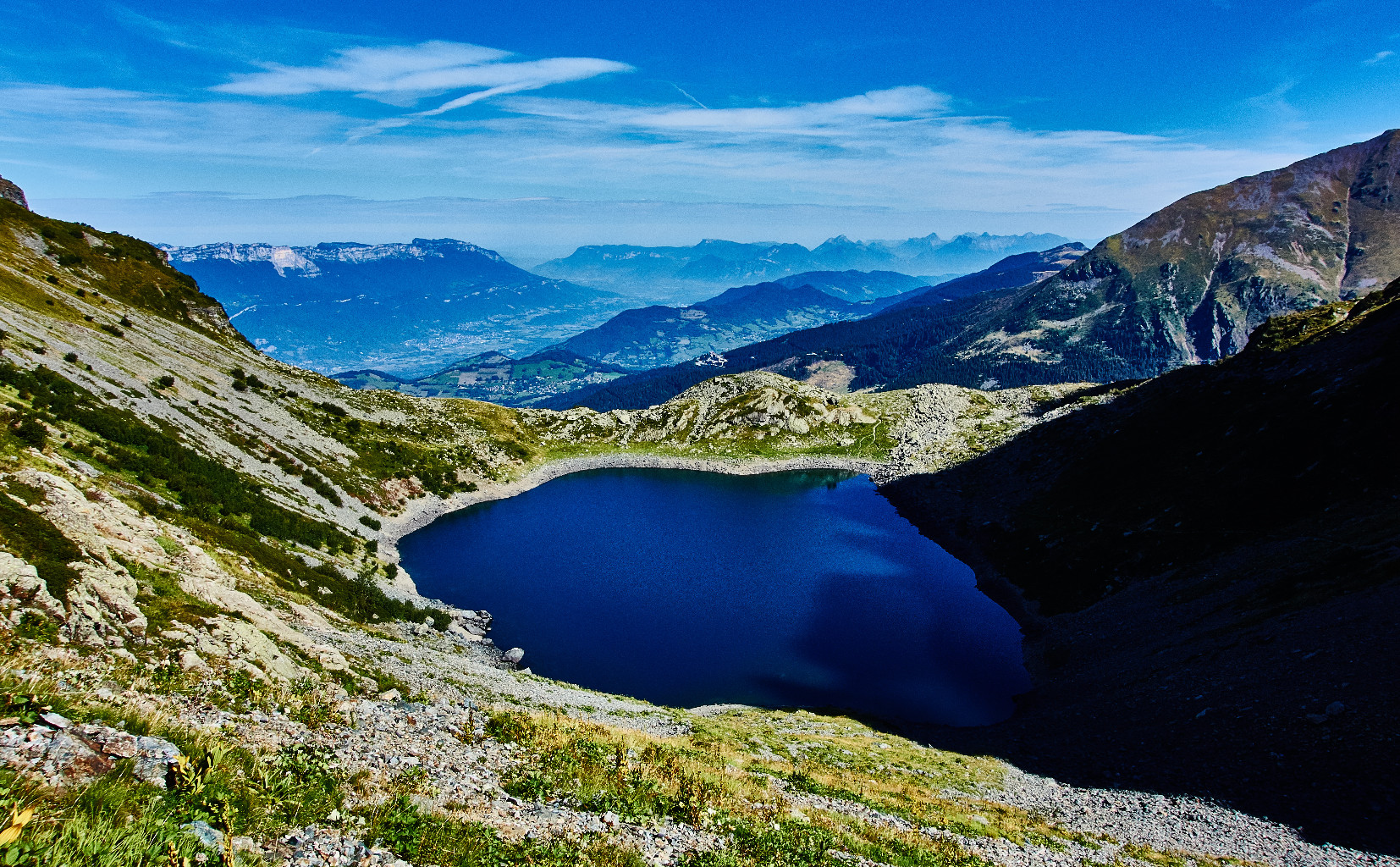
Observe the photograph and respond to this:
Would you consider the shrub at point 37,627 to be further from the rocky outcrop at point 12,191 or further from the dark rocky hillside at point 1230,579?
the rocky outcrop at point 12,191

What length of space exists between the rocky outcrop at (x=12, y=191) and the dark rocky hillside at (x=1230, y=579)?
156640 mm

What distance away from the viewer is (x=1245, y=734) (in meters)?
28.9

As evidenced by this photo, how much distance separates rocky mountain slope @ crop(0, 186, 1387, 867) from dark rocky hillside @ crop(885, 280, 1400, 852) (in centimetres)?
416

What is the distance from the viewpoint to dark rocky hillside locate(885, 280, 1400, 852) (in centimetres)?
2702

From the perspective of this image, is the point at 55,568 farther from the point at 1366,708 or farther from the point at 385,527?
the point at 385,527

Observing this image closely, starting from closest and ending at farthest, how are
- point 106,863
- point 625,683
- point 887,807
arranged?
point 106,863 < point 887,807 < point 625,683

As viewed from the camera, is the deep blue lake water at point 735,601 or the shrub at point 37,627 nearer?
the shrub at point 37,627

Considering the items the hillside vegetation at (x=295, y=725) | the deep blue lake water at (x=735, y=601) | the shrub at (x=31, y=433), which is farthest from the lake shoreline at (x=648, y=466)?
the shrub at (x=31, y=433)

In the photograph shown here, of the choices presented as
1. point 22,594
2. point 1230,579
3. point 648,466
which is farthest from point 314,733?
point 648,466

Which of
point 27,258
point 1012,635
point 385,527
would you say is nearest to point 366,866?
point 1012,635

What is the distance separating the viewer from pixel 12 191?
10881 cm

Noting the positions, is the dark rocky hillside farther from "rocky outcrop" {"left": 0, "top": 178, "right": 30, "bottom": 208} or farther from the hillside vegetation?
"rocky outcrop" {"left": 0, "top": 178, "right": 30, "bottom": 208}

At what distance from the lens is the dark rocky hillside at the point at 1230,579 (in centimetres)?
2702

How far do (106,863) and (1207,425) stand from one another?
8342cm
